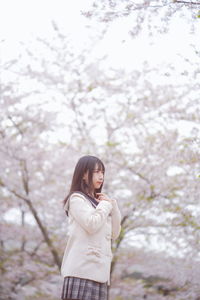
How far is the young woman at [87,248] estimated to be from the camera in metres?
2.29

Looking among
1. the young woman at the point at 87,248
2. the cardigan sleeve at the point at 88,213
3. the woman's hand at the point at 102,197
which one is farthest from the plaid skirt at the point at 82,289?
the woman's hand at the point at 102,197

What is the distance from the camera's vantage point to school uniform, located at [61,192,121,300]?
2.29 m

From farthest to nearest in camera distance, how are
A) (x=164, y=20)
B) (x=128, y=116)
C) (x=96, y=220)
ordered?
(x=128, y=116) → (x=164, y=20) → (x=96, y=220)

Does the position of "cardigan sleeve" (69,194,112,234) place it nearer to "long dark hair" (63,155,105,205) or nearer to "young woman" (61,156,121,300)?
"young woman" (61,156,121,300)

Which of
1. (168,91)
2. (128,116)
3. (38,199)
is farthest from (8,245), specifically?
(168,91)

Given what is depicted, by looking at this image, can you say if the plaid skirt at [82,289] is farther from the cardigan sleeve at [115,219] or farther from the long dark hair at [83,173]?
the long dark hair at [83,173]

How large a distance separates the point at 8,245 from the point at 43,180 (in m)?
1.29

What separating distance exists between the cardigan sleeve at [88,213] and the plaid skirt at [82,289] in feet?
0.87

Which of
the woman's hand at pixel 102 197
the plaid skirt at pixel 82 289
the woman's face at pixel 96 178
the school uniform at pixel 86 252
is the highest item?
the woman's face at pixel 96 178

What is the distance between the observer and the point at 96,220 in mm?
2287

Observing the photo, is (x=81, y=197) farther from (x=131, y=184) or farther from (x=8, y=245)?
(x=8, y=245)

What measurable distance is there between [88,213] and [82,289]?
0.39 metres

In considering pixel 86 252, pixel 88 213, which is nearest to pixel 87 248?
pixel 86 252

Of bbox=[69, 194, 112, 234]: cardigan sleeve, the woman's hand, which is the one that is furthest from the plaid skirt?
the woman's hand
